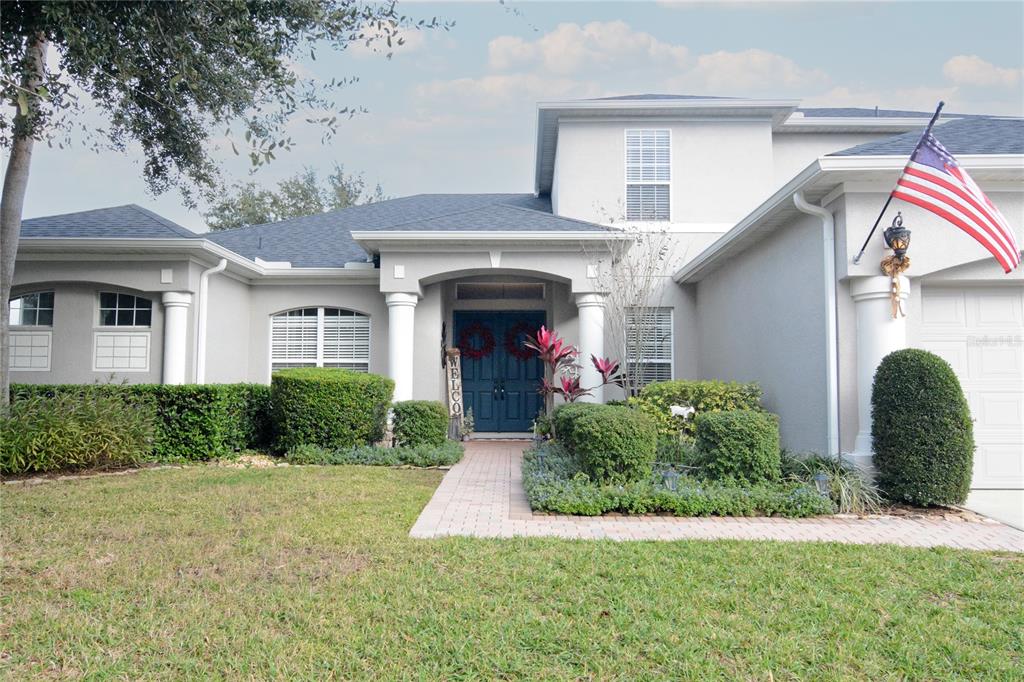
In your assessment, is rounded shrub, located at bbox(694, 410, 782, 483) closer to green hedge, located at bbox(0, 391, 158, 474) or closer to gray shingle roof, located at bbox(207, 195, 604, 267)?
gray shingle roof, located at bbox(207, 195, 604, 267)

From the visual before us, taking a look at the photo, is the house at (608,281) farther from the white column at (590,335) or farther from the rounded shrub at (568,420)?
the rounded shrub at (568,420)

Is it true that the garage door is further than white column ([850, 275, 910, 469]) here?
Yes

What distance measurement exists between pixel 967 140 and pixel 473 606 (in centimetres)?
748

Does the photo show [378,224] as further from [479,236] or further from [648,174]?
[648,174]

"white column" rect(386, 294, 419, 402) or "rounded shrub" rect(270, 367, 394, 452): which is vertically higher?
"white column" rect(386, 294, 419, 402)

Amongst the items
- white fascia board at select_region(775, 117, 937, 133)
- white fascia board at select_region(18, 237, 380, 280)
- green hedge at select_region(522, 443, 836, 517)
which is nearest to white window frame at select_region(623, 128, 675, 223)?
white fascia board at select_region(775, 117, 937, 133)

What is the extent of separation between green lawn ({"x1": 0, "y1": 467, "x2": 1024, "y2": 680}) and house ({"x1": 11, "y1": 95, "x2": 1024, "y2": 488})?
9.92 feet

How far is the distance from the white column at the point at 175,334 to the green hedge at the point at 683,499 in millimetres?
6601

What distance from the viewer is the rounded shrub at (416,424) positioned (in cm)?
966

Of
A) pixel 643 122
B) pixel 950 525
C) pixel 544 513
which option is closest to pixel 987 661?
pixel 950 525

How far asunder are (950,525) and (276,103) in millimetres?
8075

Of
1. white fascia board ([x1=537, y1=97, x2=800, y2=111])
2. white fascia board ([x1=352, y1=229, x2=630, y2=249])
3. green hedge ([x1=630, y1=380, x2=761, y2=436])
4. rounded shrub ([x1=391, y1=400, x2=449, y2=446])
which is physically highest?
white fascia board ([x1=537, y1=97, x2=800, y2=111])

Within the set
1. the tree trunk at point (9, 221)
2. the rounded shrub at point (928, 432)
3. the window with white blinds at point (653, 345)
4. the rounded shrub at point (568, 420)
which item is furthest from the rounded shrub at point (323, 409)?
the rounded shrub at point (928, 432)

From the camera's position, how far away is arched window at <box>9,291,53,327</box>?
33.6ft
